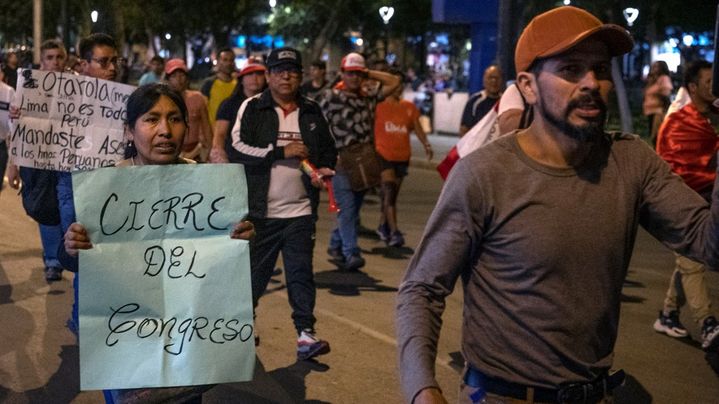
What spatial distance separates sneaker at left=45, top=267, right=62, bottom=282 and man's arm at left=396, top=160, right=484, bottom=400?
6665 millimetres

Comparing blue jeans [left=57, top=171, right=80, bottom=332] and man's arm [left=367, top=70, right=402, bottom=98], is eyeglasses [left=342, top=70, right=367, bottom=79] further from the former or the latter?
blue jeans [left=57, top=171, right=80, bottom=332]

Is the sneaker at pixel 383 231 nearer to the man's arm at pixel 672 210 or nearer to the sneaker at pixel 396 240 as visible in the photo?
the sneaker at pixel 396 240

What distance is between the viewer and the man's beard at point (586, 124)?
2963mm

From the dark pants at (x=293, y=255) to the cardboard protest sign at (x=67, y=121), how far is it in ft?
3.24

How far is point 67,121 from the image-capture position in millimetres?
7023

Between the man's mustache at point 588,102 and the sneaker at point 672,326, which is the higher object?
the man's mustache at point 588,102

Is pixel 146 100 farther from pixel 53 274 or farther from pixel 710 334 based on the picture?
pixel 53 274

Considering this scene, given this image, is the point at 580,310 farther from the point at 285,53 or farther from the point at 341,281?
the point at 341,281

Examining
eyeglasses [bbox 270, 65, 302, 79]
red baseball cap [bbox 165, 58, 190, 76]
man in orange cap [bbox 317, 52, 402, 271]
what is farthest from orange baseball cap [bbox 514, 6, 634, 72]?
red baseball cap [bbox 165, 58, 190, 76]

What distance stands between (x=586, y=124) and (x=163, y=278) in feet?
5.36

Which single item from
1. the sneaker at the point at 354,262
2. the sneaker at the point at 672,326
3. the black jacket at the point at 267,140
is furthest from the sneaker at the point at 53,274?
the sneaker at the point at 672,326

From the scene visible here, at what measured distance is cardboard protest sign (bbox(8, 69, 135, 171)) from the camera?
677 centimetres

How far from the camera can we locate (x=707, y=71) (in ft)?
23.7

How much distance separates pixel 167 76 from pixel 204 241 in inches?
262
